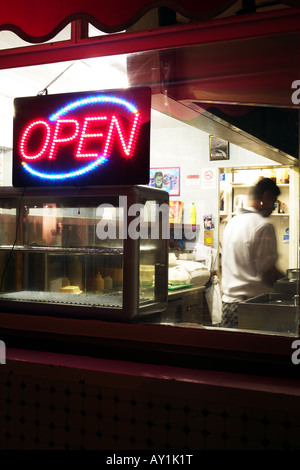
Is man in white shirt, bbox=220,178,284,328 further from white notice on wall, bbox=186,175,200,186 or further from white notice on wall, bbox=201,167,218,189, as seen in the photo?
white notice on wall, bbox=186,175,200,186

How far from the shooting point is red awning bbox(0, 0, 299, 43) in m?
2.13

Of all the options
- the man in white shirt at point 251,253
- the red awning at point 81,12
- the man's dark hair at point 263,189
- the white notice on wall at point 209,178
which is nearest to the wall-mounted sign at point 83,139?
the red awning at point 81,12

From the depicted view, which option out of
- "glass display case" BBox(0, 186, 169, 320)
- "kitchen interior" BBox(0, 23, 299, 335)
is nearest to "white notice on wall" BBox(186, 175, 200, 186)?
"kitchen interior" BBox(0, 23, 299, 335)

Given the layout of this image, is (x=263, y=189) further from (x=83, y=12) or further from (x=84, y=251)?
(x=83, y=12)

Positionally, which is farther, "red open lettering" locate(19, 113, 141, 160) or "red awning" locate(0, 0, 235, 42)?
"red open lettering" locate(19, 113, 141, 160)

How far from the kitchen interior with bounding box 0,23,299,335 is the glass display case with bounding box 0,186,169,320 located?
4 centimetres

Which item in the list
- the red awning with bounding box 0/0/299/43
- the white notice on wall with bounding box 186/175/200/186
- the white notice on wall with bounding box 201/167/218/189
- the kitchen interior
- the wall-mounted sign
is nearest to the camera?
the red awning with bounding box 0/0/299/43

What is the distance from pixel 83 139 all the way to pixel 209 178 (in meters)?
4.84

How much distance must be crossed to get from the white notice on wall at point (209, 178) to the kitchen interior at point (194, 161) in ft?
0.05

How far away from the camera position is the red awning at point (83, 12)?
2.13 meters

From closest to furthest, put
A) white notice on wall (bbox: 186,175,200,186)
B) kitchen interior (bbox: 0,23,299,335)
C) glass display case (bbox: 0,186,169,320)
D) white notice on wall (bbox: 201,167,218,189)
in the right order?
1. glass display case (bbox: 0,186,169,320)
2. kitchen interior (bbox: 0,23,299,335)
3. white notice on wall (bbox: 201,167,218,189)
4. white notice on wall (bbox: 186,175,200,186)

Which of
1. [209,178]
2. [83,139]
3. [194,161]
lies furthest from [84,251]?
[194,161]

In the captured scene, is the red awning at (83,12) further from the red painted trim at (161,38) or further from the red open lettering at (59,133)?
the red open lettering at (59,133)
